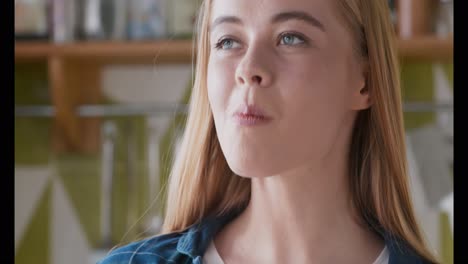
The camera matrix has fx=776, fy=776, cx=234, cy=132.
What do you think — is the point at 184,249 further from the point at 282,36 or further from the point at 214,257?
the point at 282,36

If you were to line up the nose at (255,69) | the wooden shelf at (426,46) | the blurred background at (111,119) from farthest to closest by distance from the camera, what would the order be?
the blurred background at (111,119) → the wooden shelf at (426,46) → the nose at (255,69)

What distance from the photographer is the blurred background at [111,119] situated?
1980mm

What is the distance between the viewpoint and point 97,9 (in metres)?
2.02

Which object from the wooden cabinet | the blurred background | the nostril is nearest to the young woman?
the nostril

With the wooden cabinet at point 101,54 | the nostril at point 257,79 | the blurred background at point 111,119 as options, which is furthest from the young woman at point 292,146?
the blurred background at point 111,119

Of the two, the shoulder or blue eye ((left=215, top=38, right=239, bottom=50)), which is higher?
blue eye ((left=215, top=38, right=239, bottom=50))

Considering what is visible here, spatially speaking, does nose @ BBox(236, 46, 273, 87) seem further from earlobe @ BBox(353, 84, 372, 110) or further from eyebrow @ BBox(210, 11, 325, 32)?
earlobe @ BBox(353, 84, 372, 110)

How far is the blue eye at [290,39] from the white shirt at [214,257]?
25 cm

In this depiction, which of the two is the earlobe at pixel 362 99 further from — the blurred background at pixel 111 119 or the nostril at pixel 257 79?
the blurred background at pixel 111 119

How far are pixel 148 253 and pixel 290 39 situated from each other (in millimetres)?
291

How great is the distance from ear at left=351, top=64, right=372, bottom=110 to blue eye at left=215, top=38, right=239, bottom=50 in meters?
0.15

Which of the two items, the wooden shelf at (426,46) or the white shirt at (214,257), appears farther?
the wooden shelf at (426,46)

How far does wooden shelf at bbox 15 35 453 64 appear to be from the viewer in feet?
6.12

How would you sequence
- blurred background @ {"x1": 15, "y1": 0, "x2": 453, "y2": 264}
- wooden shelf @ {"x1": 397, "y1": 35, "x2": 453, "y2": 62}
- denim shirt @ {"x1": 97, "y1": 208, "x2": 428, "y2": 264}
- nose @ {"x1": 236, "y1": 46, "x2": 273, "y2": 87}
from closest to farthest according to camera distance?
nose @ {"x1": 236, "y1": 46, "x2": 273, "y2": 87}
denim shirt @ {"x1": 97, "y1": 208, "x2": 428, "y2": 264}
wooden shelf @ {"x1": 397, "y1": 35, "x2": 453, "y2": 62}
blurred background @ {"x1": 15, "y1": 0, "x2": 453, "y2": 264}
